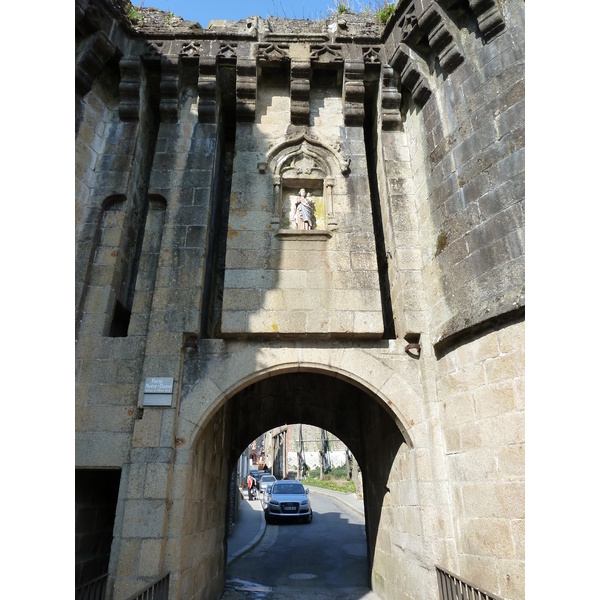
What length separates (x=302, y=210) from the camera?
6.54 m

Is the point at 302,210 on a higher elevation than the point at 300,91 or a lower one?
lower

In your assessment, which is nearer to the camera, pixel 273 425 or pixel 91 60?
pixel 91 60

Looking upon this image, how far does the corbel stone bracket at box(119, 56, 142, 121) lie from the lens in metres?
6.88

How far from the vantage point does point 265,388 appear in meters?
9.02

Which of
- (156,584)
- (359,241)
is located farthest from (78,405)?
(359,241)

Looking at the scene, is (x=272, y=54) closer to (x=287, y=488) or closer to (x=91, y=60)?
(x=91, y=60)

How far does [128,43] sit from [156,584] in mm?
7786

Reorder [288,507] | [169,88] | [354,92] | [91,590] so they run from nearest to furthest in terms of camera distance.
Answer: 1. [91,590]
2. [169,88]
3. [354,92]
4. [288,507]

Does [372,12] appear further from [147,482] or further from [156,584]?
[156,584]

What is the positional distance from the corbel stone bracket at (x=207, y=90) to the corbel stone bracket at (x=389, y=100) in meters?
2.80

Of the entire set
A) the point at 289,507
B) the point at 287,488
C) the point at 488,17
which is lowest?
the point at 289,507

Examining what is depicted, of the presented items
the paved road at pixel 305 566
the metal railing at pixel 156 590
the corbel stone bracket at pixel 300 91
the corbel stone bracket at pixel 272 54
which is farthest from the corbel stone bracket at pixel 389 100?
the paved road at pixel 305 566

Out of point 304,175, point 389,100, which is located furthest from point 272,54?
point 304,175

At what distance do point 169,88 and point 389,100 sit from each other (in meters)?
3.64
